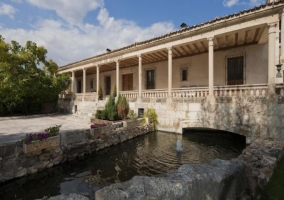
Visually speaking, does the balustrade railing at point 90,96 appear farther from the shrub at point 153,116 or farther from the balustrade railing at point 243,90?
the balustrade railing at point 243,90

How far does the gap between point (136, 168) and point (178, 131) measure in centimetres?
488

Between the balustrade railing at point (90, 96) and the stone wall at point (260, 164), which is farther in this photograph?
the balustrade railing at point (90, 96)

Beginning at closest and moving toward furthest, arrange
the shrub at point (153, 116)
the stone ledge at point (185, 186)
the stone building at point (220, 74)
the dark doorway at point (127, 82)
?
the stone ledge at point (185, 186)
the stone building at point (220, 74)
the shrub at point (153, 116)
the dark doorway at point (127, 82)

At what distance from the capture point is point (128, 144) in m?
8.00

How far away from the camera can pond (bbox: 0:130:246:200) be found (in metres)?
4.28

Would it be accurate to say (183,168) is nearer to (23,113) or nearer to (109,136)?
(109,136)

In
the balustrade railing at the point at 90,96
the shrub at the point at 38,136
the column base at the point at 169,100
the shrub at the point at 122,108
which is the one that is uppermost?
the balustrade railing at the point at 90,96

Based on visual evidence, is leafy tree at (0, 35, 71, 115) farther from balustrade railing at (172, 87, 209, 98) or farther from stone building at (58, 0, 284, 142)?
balustrade railing at (172, 87, 209, 98)

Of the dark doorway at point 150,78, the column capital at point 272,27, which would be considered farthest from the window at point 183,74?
the column capital at point 272,27

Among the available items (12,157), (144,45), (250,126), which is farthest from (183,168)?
(144,45)

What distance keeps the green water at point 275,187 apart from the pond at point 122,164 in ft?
7.71

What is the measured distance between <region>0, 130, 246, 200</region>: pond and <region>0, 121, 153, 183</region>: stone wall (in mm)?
222

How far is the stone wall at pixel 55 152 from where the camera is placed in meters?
4.60

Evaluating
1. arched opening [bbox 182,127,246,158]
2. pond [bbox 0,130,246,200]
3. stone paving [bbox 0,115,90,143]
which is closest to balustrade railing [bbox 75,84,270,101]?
arched opening [bbox 182,127,246,158]
